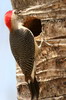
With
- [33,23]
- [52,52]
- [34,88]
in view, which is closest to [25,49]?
[52,52]

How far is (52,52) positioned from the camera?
418cm

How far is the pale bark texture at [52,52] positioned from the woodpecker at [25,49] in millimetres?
78

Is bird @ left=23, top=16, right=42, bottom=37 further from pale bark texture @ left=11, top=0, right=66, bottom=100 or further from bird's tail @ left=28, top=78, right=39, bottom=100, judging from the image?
bird's tail @ left=28, top=78, right=39, bottom=100

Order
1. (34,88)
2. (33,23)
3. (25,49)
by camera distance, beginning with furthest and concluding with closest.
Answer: (33,23) → (25,49) → (34,88)

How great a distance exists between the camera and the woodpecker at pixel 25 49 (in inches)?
163

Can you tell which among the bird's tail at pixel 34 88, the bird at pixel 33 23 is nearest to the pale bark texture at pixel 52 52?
the bird's tail at pixel 34 88

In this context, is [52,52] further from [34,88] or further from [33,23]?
[33,23]

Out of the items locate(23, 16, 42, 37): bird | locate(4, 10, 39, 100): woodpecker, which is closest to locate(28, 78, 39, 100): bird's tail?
locate(4, 10, 39, 100): woodpecker

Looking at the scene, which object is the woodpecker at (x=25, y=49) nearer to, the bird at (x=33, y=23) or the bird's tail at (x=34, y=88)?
the bird's tail at (x=34, y=88)

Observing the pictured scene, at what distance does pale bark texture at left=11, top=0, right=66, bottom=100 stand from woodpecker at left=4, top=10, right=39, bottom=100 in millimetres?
78

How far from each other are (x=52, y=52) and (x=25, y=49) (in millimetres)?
313

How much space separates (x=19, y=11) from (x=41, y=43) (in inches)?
20.1

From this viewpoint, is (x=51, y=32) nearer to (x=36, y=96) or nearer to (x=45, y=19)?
(x=45, y=19)

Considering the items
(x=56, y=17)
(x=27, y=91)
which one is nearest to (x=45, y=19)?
(x=56, y=17)
